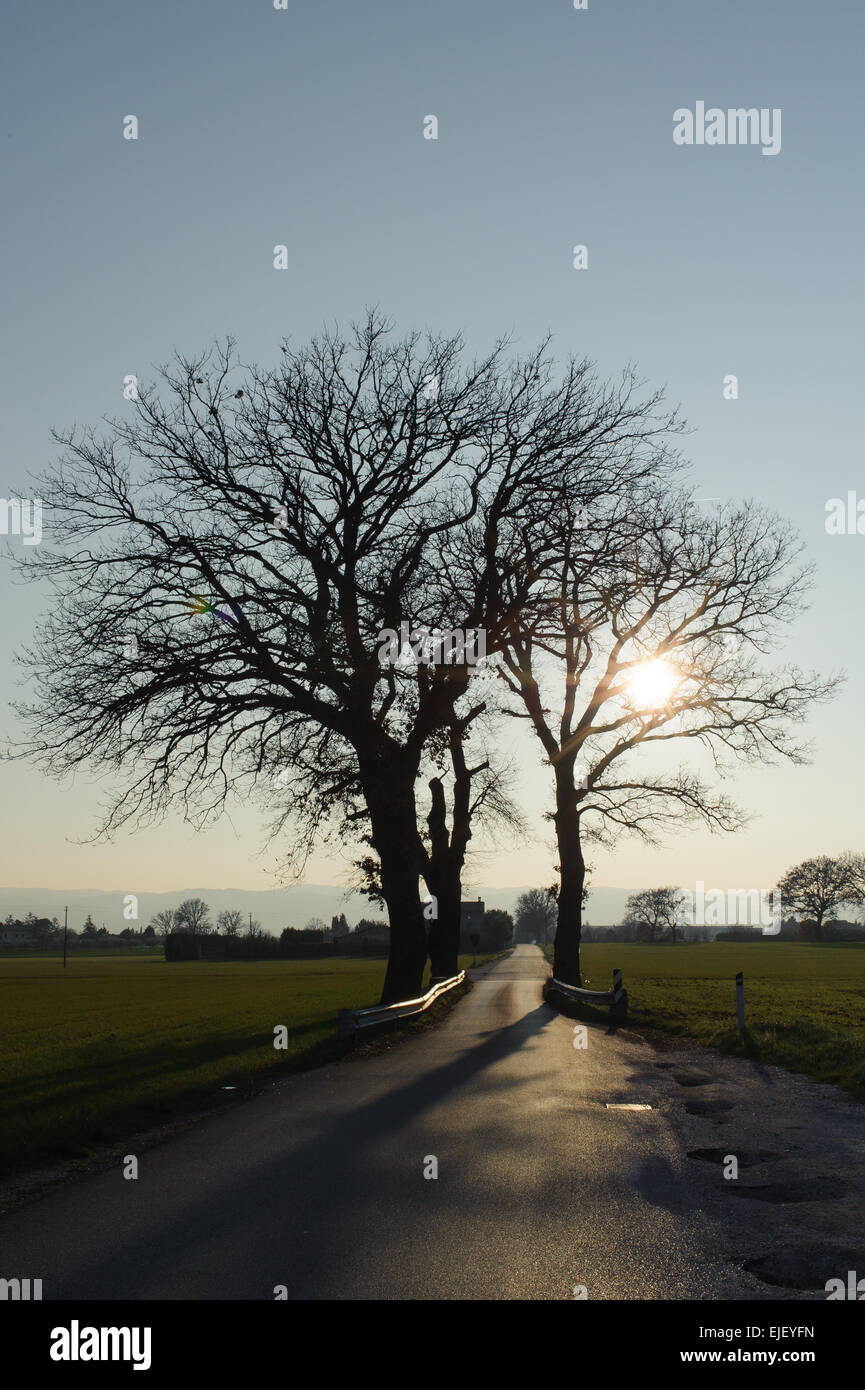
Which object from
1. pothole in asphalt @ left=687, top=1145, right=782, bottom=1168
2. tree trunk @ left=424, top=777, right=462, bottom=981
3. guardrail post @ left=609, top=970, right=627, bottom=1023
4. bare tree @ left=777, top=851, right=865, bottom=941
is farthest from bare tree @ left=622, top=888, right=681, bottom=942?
pothole in asphalt @ left=687, top=1145, right=782, bottom=1168

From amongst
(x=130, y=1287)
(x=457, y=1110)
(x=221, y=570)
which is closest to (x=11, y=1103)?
(x=457, y=1110)

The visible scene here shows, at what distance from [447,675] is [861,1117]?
13971 mm

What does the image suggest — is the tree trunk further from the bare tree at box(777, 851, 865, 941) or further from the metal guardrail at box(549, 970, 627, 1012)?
the bare tree at box(777, 851, 865, 941)

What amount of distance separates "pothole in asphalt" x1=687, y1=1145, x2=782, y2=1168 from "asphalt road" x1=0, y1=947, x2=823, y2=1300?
24cm

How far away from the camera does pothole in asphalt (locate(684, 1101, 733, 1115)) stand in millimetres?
11758

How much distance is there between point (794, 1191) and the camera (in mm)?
7934

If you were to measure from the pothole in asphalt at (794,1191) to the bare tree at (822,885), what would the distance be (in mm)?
151462

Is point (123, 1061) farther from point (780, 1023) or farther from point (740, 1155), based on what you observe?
point (780, 1023)

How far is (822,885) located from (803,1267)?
155469 millimetres

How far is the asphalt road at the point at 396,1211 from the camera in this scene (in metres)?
5.71

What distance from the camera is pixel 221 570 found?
23.3 meters

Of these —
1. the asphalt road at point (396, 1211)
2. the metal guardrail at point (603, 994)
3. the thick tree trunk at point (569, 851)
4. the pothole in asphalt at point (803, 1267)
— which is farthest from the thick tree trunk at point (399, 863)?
the pothole in asphalt at point (803, 1267)
